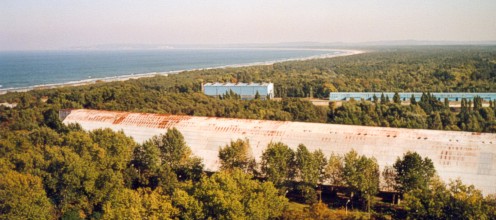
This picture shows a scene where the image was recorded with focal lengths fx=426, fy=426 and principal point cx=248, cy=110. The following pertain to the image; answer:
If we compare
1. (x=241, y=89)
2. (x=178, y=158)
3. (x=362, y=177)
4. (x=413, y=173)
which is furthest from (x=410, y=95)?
(x=178, y=158)

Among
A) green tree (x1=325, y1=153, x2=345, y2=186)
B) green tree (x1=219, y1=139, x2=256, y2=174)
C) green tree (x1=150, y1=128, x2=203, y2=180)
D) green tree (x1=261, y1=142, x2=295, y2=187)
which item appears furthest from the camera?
green tree (x1=150, y1=128, x2=203, y2=180)

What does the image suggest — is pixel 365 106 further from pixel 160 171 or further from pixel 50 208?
pixel 50 208

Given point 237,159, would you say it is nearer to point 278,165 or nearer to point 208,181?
point 278,165

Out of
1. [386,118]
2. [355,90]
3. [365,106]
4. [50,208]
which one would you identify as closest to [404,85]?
[355,90]

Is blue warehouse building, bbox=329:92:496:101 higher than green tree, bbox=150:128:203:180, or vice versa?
green tree, bbox=150:128:203:180

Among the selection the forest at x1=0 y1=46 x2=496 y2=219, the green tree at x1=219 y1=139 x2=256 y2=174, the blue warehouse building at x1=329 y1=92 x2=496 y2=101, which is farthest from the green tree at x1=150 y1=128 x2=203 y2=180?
the blue warehouse building at x1=329 y1=92 x2=496 y2=101

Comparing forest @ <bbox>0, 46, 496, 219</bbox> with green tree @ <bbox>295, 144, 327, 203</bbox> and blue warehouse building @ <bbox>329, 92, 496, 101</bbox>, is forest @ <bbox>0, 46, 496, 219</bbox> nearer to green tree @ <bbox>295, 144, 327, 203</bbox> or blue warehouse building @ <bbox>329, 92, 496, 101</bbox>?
green tree @ <bbox>295, 144, 327, 203</bbox>
